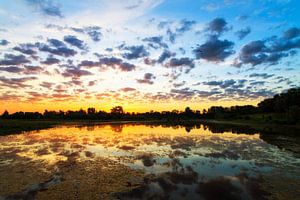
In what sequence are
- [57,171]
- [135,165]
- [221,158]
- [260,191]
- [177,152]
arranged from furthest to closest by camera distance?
[177,152], [221,158], [135,165], [57,171], [260,191]

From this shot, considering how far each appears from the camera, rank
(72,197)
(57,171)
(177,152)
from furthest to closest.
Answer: (177,152)
(57,171)
(72,197)

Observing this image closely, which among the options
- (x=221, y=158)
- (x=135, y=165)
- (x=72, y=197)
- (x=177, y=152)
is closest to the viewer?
(x=72, y=197)

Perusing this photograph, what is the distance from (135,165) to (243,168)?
336 inches

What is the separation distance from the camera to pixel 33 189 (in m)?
15.0

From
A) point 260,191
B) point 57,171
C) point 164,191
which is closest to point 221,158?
point 260,191

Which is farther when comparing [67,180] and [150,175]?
[150,175]

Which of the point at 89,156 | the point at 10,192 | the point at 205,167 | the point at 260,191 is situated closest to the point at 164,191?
the point at 260,191

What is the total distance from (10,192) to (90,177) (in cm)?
499

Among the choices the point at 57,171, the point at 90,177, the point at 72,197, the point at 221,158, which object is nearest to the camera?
the point at 72,197

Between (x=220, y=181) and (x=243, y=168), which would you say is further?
(x=243, y=168)

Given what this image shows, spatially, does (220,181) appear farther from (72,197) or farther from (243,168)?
(72,197)

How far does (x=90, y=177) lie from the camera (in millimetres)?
17797

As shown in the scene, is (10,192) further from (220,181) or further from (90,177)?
(220,181)

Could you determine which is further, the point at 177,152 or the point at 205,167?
the point at 177,152
